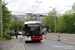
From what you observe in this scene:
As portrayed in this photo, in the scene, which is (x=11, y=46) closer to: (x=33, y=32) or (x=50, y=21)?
(x=33, y=32)

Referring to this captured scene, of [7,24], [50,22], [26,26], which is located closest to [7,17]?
[7,24]

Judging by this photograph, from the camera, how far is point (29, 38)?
1869 cm

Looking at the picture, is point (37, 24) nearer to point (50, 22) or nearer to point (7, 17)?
point (7, 17)

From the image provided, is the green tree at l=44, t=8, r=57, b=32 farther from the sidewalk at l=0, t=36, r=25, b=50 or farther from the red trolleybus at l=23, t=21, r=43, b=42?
the sidewalk at l=0, t=36, r=25, b=50

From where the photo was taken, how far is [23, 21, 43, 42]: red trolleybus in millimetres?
18672

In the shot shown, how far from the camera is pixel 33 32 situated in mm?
18797

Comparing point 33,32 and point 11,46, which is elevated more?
point 33,32

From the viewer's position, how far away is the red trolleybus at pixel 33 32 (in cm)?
1867

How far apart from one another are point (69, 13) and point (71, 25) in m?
4.72

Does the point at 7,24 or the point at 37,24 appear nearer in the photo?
the point at 37,24

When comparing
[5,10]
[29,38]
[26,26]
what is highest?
[5,10]

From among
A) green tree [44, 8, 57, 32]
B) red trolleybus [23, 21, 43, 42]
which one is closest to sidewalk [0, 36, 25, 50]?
red trolleybus [23, 21, 43, 42]

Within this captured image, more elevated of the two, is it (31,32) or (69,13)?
(69,13)

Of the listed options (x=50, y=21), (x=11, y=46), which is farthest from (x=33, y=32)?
(x=50, y=21)
